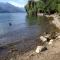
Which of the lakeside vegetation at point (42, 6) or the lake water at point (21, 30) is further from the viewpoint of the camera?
the lakeside vegetation at point (42, 6)

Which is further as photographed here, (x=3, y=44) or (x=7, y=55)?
(x=3, y=44)

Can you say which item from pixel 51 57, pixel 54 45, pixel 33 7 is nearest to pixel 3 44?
pixel 54 45

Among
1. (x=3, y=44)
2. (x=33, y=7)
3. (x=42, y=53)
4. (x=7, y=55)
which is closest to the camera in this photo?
(x=42, y=53)

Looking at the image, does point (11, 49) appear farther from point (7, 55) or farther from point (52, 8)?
point (52, 8)

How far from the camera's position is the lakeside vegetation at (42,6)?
66762mm

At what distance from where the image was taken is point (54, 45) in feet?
55.7

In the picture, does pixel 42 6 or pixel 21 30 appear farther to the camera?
pixel 42 6

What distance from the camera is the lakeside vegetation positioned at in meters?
66.8

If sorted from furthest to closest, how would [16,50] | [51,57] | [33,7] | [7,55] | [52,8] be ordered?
[33,7], [52,8], [16,50], [7,55], [51,57]

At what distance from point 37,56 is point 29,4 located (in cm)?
6264

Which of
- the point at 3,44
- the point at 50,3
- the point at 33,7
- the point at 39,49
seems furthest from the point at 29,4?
the point at 39,49

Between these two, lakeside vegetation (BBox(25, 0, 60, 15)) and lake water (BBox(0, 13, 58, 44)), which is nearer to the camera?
lake water (BBox(0, 13, 58, 44))

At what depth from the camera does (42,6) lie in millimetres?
70812

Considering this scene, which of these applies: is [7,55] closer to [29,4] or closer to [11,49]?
[11,49]
